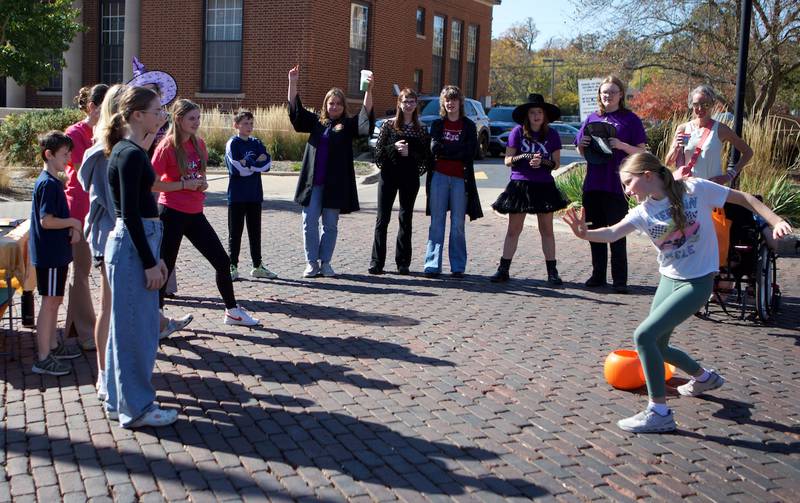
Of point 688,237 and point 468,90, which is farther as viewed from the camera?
point 468,90

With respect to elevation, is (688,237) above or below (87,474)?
above

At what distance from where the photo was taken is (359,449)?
4695 mm

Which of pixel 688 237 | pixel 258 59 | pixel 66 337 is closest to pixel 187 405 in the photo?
pixel 66 337

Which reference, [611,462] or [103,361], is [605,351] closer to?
[611,462]

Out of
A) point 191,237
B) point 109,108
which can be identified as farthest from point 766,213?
point 191,237

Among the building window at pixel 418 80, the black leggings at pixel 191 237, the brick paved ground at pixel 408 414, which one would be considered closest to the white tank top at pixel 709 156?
the brick paved ground at pixel 408 414

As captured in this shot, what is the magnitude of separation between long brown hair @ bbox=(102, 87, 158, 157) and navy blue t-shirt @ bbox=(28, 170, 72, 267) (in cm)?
95

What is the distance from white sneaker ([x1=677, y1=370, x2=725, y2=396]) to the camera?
5.62m

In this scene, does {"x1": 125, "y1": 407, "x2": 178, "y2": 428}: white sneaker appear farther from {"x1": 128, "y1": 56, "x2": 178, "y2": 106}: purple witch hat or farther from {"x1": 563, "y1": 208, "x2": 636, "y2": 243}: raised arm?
{"x1": 128, "y1": 56, "x2": 178, "y2": 106}: purple witch hat

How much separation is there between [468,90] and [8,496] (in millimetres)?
36324

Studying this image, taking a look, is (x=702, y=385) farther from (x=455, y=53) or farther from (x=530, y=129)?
(x=455, y=53)

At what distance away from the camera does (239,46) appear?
27641 millimetres

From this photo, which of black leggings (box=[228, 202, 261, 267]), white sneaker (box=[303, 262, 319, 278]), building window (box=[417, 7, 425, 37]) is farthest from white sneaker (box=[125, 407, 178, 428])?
building window (box=[417, 7, 425, 37])

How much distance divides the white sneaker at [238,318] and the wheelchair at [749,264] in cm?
409
